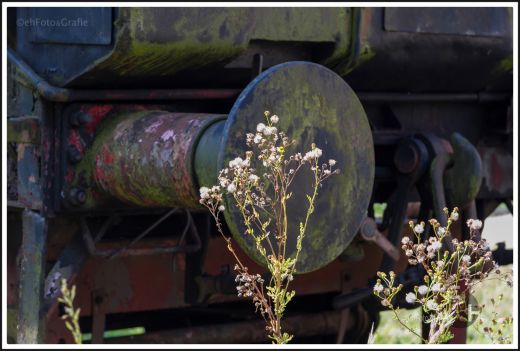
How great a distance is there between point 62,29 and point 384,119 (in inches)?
68.6

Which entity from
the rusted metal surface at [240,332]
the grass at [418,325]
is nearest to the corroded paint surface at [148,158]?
the rusted metal surface at [240,332]

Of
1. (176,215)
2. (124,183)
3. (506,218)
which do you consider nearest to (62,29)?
(124,183)

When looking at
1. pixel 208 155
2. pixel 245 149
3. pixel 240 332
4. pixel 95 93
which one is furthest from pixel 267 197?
pixel 240 332

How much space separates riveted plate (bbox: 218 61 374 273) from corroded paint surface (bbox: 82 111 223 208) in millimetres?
230

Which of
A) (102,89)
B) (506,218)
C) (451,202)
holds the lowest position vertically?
(506,218)

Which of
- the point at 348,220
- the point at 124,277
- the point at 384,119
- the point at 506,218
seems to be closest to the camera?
the point at 348,220

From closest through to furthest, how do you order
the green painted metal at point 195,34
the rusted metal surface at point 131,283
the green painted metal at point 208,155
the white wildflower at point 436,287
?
the white wildflower at point 436,287, the green painted metal at point 208,155, the green painted metal at point 195,34, the rusted metal surface at point 131,283

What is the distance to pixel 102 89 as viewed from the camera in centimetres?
471

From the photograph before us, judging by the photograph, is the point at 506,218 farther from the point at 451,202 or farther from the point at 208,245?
the point at 208,245

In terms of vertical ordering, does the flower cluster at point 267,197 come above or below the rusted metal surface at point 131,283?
above

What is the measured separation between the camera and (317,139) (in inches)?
172

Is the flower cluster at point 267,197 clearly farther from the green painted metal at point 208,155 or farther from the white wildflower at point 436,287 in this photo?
the white wildflower at point 436,287

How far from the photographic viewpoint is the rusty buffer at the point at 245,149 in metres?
4.20

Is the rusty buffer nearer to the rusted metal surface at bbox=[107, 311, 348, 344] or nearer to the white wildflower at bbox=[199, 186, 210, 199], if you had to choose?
the white wildflower at bbox=[199, 186, 210, 199]
